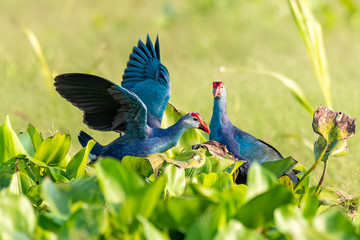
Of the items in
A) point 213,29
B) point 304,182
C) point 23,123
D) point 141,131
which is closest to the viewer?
point 304,182

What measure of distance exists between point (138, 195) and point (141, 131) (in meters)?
1.03

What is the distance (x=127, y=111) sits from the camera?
200 cm

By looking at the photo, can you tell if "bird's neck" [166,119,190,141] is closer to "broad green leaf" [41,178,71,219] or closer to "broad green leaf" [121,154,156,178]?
"broad green leaf" [121,154,156,178]

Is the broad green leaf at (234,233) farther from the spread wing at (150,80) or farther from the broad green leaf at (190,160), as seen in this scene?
the spread wing at (150,80)

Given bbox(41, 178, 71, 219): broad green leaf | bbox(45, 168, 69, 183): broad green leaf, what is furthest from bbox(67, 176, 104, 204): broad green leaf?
bbox(45, 168, 69, 183): broad green leaf

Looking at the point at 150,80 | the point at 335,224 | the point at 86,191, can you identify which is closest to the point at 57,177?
the point at 86,191

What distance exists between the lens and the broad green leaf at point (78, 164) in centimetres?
147

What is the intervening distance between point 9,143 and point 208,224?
793mm

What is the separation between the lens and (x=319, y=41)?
2.77m

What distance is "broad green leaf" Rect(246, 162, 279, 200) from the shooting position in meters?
1.08

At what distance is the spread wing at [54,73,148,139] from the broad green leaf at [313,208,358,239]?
999mm

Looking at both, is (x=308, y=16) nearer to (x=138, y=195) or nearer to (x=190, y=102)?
(x=190, y=102)

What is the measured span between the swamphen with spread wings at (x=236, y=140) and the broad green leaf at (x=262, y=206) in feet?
3.56

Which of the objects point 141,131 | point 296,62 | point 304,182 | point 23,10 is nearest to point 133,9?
point 23,10
